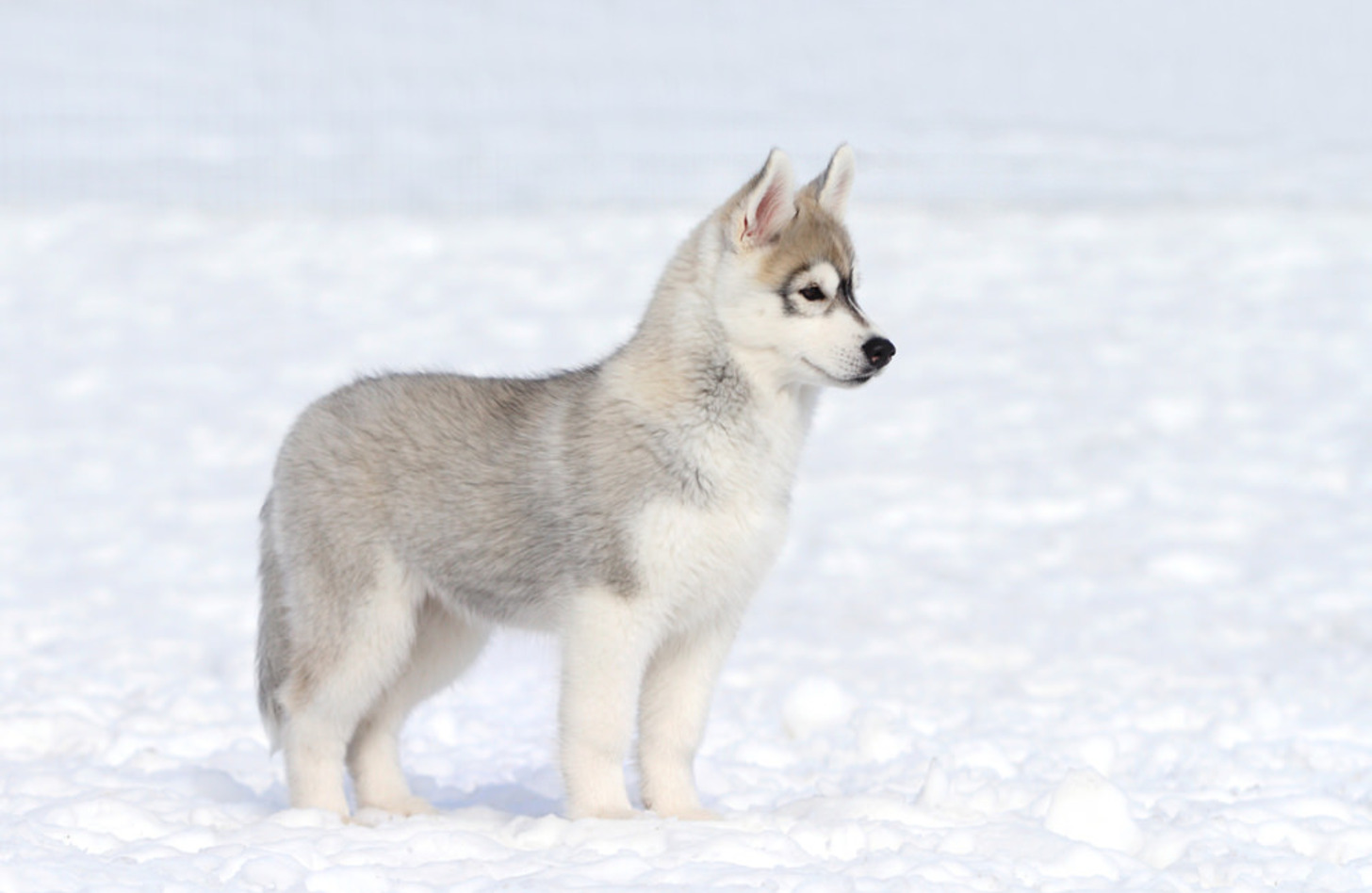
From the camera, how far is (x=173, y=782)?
17.9ft

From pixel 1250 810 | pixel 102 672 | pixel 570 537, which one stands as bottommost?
pixel 102 672

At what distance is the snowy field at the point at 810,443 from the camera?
4.64m

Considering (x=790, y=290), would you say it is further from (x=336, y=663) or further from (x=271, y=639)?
(x=271, y=639)

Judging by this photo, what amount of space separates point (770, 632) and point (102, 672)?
3266 millimetres

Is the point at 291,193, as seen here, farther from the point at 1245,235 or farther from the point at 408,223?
the point at 1245,235

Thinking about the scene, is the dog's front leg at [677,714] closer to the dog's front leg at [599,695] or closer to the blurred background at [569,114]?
the dog's front leg at [599,695]

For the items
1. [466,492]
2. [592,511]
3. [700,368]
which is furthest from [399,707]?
[700,368]

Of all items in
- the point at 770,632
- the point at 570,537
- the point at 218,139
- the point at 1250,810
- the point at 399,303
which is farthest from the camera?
the point at 218,139

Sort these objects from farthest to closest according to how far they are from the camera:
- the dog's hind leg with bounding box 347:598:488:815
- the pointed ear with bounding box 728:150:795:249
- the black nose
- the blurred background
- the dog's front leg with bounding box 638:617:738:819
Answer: the blurred background, the dog's hind leg with bounding box 347:598:488:815, the dog's front leg with bounding box 638:617:738:819, the pointed ear with bounding box 728:150:795:249, the black nose

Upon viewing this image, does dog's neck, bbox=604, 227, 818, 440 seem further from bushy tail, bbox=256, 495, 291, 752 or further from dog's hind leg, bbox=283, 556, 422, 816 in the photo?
bushy tail, bbox=256, 495, 291, 752

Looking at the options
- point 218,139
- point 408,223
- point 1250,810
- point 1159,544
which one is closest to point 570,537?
point 1250,810

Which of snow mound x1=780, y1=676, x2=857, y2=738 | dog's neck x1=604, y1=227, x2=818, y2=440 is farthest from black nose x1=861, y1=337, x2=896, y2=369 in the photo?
snow mound x1=780, y1=676, x2=857, y2=738

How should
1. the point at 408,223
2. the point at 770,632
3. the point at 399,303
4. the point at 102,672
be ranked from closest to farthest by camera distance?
1. the point at 102,672
2. the point at 770,632
3. the point at 399,303
4. the point at 408,223

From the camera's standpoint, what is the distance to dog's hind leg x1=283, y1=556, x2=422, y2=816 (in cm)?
482
